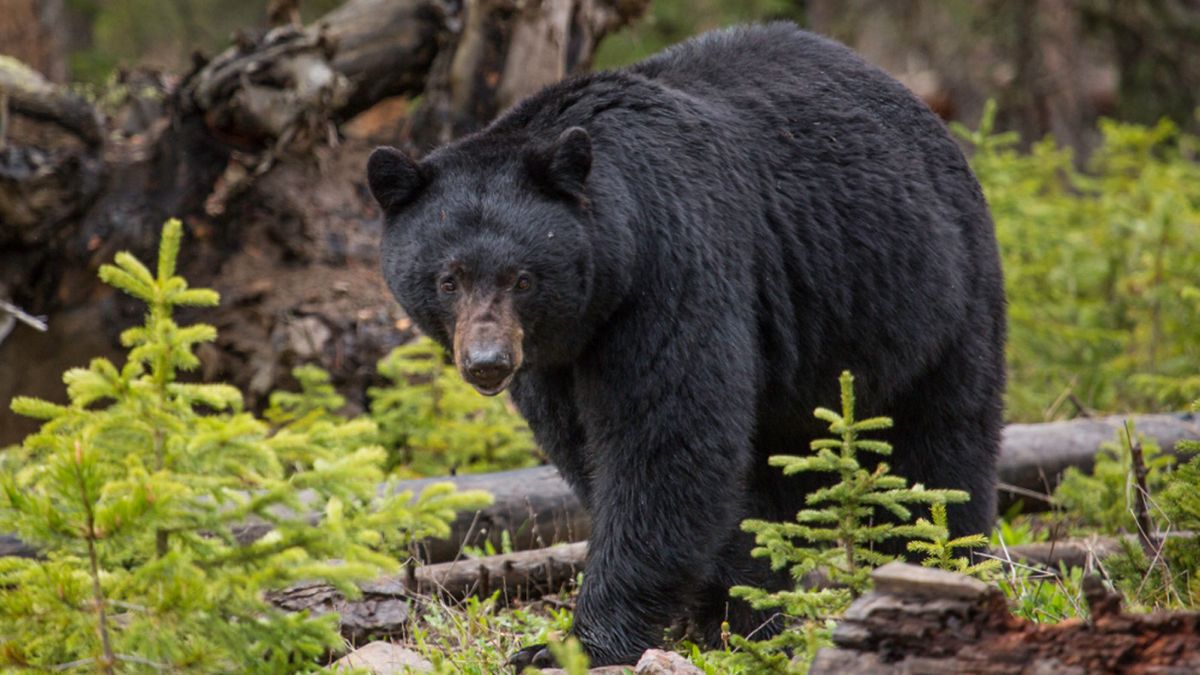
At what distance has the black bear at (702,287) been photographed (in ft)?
13.3

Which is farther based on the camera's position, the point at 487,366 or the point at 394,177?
the point at 394,177

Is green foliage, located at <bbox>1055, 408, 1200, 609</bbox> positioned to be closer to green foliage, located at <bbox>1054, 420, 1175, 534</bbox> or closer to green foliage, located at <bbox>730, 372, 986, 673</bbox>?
green foliage, located at <bbox>730, 372, 986, 673</bbox>

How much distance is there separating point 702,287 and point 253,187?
426 cm

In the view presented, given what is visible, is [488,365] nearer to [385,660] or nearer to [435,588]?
[385,660]

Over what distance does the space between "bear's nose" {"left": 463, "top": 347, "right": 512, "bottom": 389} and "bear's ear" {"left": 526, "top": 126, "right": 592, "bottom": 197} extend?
0.60 meters

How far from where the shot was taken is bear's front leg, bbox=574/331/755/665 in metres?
4.02

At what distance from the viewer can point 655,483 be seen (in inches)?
158

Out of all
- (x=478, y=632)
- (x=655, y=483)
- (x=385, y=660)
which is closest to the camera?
(x=385, y=660)

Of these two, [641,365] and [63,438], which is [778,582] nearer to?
[641,365]

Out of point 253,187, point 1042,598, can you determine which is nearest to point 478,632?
point 1042,598

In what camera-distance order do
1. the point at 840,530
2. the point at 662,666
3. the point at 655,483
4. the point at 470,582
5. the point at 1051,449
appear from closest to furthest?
the point at 840,530, the point at 662,666, the point at 655,483, the point at 470,582, the point at 1051,449

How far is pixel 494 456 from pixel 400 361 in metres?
0.75

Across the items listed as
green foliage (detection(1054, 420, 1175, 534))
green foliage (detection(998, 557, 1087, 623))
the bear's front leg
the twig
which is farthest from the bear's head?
green foliage (detection(1054, 420, 1175, 534))

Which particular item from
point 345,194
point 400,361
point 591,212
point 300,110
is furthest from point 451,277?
point 345,194
